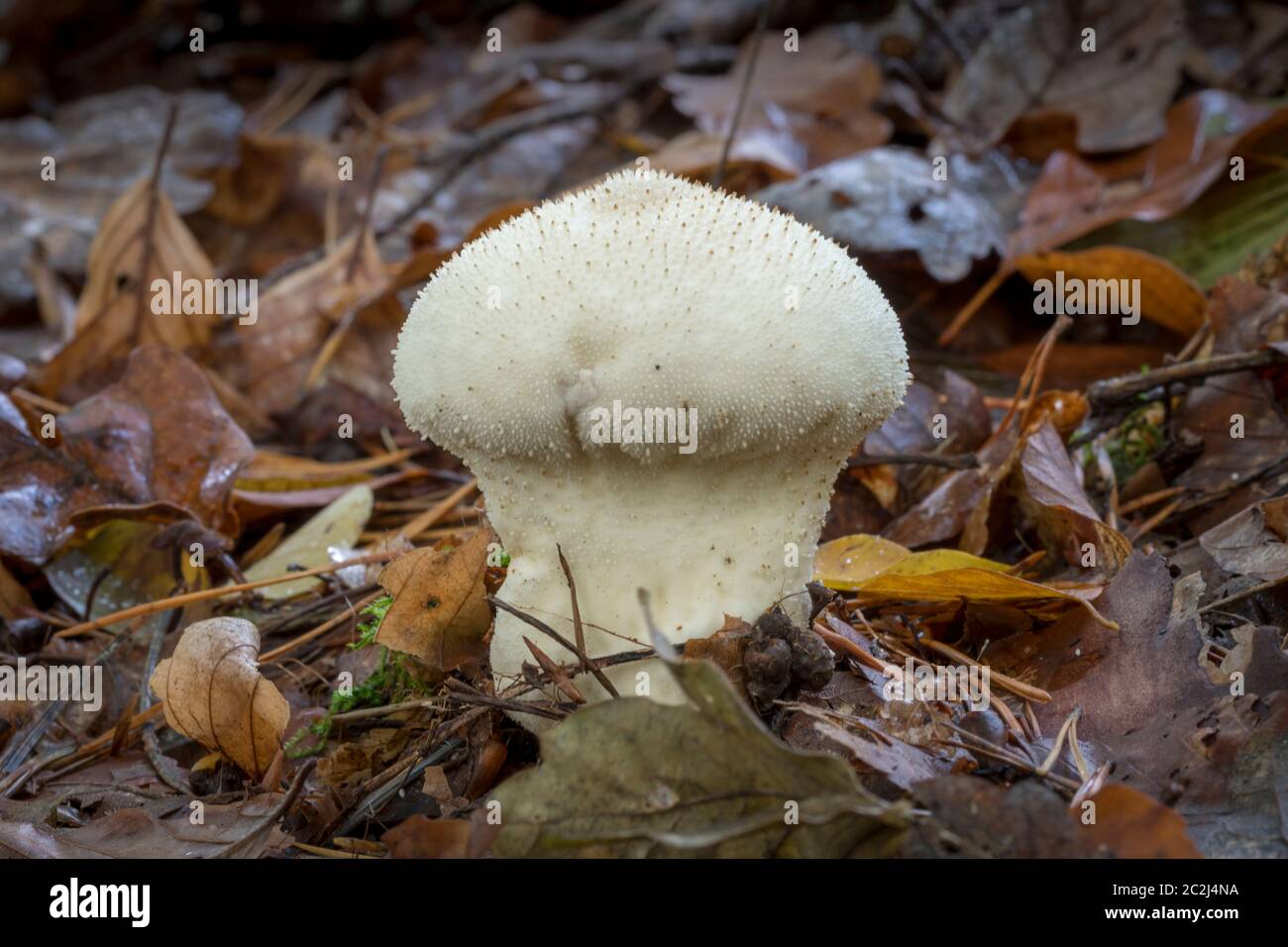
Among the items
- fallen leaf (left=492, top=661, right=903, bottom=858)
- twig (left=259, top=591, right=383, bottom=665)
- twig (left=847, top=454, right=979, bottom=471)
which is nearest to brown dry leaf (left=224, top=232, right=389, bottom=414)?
twig (left=259, top=591, right=383, bottom=665)

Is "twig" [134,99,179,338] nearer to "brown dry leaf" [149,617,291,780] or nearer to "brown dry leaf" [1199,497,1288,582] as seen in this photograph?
"brown dry leaf" [149,617,291,780]

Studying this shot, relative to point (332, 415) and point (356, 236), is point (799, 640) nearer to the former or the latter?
point (332, 415)

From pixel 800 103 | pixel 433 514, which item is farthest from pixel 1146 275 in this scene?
pixel 433 514

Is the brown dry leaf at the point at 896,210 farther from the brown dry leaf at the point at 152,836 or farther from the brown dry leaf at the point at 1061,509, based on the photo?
the brown dry leaf at the point at 152,836

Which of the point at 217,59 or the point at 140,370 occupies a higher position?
the point at 217,59

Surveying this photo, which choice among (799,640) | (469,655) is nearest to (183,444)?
(469,655)
